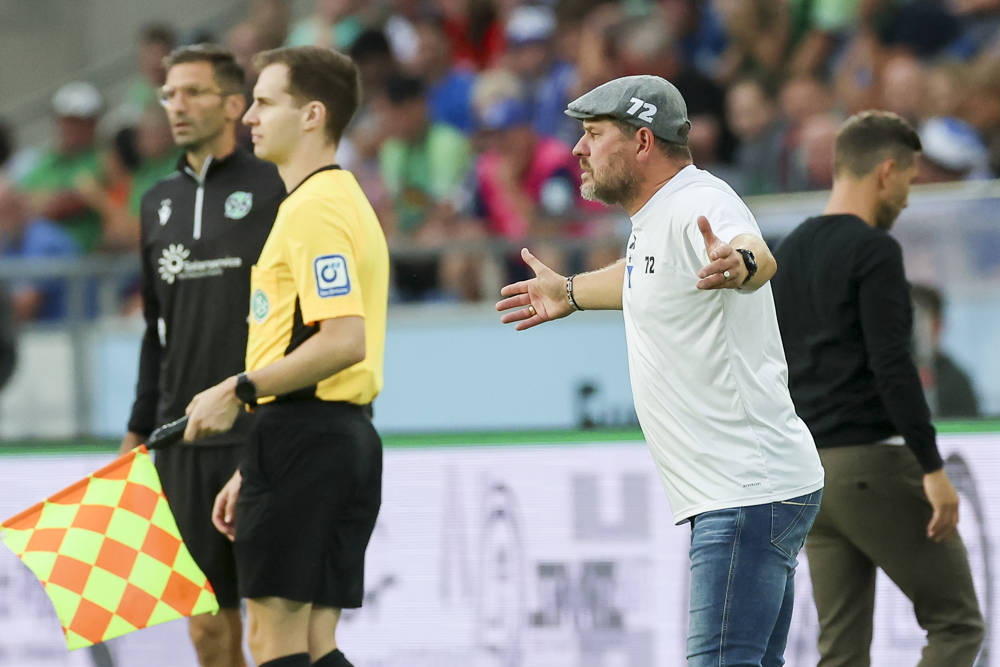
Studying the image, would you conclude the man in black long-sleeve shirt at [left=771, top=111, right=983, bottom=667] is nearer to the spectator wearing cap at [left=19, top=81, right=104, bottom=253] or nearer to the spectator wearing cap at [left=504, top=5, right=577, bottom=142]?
the spectator wearing cap at [left=504, top=5, right=577, bottom=142]

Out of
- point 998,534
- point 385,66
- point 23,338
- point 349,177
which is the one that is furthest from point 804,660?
point 385,66

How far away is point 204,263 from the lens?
5.21m

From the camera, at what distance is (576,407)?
7172 mm

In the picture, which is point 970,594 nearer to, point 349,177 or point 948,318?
point 948,318

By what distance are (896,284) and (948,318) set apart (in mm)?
1861

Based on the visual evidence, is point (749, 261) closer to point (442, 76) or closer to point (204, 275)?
point (204, 275)

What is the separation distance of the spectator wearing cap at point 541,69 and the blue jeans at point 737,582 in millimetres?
6139

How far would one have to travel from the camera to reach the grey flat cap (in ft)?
12.6

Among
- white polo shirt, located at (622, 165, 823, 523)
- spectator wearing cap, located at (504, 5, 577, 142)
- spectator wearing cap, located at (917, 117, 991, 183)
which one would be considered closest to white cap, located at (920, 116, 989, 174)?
spectator wearing cap, located at (917, 117, 991, 183)

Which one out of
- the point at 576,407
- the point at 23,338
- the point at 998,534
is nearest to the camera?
the point at 998,534

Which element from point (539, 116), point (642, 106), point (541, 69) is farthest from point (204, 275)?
point (541, 69)

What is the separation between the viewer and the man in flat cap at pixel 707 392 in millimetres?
3711

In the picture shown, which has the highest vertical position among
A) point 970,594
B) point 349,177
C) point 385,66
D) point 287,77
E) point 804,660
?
point 385,66

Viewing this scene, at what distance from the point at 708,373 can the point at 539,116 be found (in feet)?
21.6
